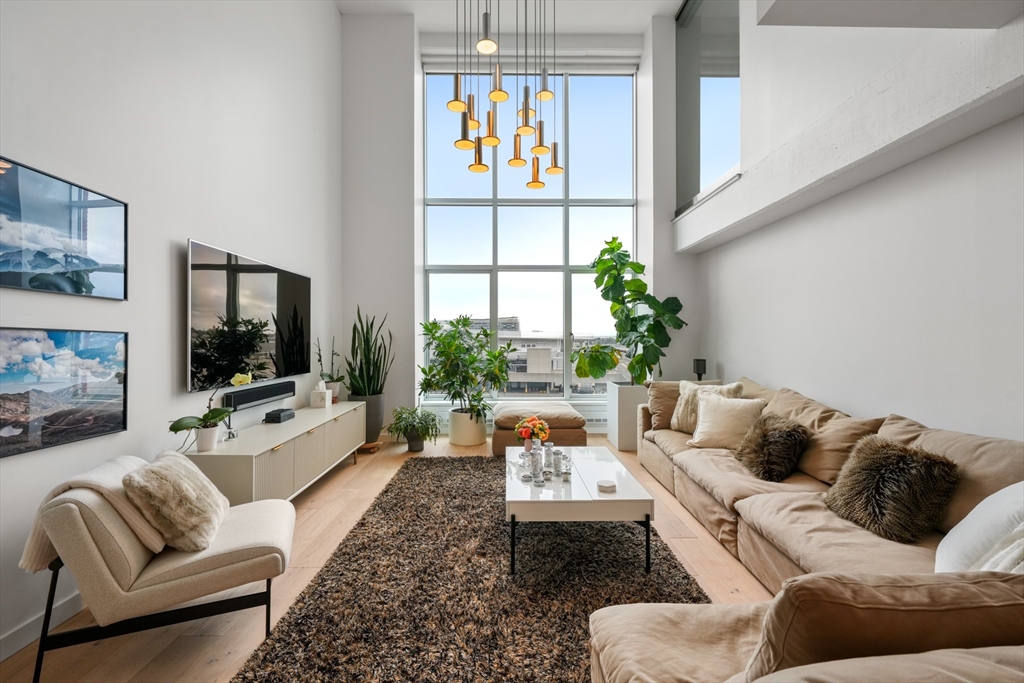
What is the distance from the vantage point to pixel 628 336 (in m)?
4.99

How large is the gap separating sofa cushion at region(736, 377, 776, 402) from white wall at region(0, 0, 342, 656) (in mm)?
4007

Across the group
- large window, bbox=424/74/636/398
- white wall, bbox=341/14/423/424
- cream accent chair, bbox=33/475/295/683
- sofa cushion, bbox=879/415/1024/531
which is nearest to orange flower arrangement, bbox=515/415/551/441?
cream accent chair, bbox=33/475/295/683

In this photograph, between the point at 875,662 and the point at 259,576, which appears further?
the point at 259,576

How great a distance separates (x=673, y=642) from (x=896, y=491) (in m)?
1.42

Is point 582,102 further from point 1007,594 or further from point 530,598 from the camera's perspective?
point 1007,594

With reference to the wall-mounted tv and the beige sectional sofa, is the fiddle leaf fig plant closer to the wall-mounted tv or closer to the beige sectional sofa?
the beige sectional sofa

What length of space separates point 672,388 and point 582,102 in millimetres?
4029

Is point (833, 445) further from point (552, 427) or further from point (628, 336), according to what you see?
point (628, 336)

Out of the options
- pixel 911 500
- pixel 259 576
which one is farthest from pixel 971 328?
pixel 259 576

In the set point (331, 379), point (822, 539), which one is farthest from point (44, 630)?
point (331, 379)

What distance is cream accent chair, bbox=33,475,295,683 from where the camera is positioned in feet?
5.02

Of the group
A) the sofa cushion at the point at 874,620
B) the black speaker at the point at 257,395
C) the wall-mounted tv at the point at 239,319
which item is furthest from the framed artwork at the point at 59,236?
the sofa cushion at the point at 874,620

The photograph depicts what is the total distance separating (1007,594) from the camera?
0.84 metres

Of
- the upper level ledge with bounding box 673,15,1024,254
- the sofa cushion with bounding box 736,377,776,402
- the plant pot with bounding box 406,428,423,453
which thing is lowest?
the plant pot with bounding box 406,428,423,453
